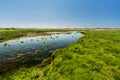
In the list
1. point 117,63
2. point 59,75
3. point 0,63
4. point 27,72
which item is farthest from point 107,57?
point 0,63

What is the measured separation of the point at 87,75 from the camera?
14.1 meters

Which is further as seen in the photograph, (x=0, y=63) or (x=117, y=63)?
(x=0, y=63)

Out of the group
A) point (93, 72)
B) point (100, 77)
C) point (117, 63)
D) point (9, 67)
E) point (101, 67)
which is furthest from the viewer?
point (9, 67)

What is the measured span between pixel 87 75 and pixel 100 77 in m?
1.14

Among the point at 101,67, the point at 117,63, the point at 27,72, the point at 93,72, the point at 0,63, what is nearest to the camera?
the point at 93,72

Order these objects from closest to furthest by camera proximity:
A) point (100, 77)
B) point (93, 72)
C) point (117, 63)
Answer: point (100, 77) → point (93, 72) → point (117, 63)

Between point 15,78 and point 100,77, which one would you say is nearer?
point 100,77

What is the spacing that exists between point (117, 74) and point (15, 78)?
10400 mm

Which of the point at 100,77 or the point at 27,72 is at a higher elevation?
the point at 100,77

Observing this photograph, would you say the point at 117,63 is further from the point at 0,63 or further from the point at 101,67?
the point at 0,63

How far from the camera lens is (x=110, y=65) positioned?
16938mm

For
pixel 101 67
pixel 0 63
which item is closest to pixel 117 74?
pixel 101 67

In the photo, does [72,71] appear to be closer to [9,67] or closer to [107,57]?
[107,57]

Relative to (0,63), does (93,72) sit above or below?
above
